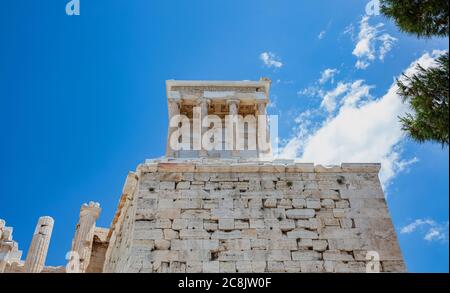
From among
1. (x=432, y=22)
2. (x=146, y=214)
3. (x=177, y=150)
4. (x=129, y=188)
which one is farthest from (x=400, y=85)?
(x=177, y=150)

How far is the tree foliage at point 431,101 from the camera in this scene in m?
5.32

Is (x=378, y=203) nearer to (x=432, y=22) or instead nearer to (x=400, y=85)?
(x=400, y=85)

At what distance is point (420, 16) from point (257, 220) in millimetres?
4664

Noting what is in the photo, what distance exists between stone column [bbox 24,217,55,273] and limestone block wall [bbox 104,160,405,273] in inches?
180

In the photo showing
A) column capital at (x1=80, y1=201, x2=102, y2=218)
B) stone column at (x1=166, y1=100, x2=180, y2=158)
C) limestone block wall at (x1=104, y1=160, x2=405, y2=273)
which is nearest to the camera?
limestone block wall at (x1=104, y1=160, x2=405, y2=273)

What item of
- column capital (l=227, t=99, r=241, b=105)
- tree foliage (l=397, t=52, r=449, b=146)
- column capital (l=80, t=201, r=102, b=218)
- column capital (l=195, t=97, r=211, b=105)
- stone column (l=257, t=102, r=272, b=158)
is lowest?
tree foliage (l=397, t=52, r=449, b=146)

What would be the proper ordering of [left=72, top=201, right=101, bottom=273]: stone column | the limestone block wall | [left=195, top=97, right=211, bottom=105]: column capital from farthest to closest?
[left=195, top=97, right=211, bottom=105]: column capital → [left=72, top=201, right=101, bottom=273]: stone column → the limestone block wall

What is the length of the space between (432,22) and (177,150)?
9.74 metres

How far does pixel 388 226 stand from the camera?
8.36 meters

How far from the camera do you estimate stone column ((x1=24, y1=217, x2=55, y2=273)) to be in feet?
39.7

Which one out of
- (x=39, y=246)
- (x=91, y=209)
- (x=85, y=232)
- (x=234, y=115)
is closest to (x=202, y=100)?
(x=234, y=115)

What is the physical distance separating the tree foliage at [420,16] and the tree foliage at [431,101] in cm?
58

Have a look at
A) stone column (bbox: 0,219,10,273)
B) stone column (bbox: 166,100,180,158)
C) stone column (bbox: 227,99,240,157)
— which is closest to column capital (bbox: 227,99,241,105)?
stone column (bbox: 227,99,240,157)

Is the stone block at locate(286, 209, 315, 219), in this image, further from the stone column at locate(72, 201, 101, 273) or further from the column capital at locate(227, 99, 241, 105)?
the column capital at locate(227, 99, 241, 105)
